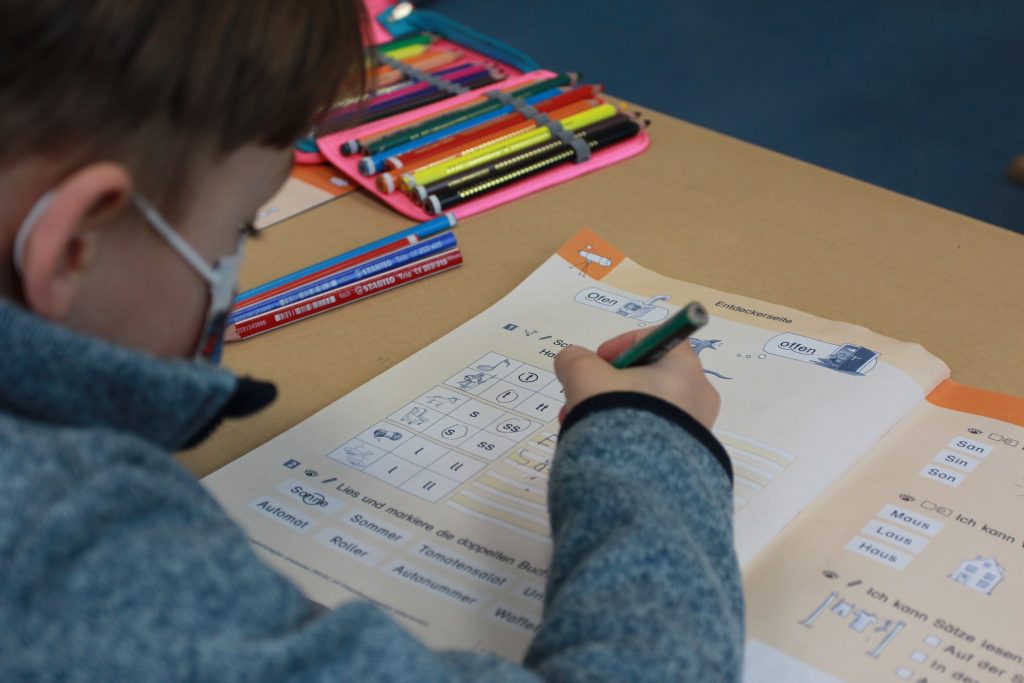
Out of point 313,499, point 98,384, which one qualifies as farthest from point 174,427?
point 313,499

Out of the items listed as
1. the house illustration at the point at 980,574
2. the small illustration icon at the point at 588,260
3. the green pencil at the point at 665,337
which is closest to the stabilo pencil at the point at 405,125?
the small illustration icon at the point at 588,260

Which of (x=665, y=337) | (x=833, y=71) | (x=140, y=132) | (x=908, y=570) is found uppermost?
(x=140, y=132)

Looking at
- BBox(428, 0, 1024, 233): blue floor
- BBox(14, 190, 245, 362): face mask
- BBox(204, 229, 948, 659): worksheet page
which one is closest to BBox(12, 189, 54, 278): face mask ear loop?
BBox(14, 190, 245, 362): face mask

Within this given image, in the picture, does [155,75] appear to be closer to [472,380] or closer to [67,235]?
[67,235]

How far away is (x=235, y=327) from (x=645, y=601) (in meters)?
0.38

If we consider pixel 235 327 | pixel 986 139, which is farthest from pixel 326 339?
pixel 986 139

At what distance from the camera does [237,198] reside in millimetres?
416

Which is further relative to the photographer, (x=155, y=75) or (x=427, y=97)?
(x=427, y=97)

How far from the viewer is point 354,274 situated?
71cm

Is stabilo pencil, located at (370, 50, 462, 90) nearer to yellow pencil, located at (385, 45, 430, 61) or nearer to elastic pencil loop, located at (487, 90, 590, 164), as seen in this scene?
yellow pencil, located at (385, 45, 430, 61)

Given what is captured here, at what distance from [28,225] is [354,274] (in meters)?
0.36

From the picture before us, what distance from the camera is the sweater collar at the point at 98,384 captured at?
356 mm

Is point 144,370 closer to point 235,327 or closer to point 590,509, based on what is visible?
point 590,509

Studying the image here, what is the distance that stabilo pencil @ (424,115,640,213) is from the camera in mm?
810
